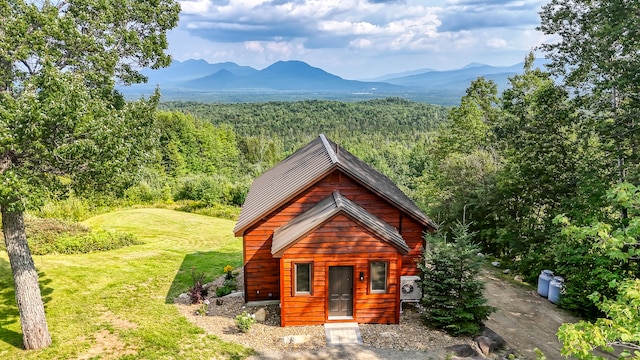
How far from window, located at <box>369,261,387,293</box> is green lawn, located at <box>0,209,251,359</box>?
4.55m

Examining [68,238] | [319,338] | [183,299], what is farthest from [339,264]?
[68,238]

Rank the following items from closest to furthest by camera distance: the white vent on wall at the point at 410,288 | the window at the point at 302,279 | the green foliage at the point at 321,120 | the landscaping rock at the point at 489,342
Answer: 1. the landscaping rock at the point at 489,342
2. the window at the point at 302,279
3. the white vent on wall at the point at 410,288
4. the green foliage at the point at 321,120

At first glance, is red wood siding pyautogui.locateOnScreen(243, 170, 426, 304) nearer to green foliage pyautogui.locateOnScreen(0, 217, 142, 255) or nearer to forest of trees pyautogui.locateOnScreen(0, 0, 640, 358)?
forest of trees pyautogui.locateOnScreen(0, 0, 640, 358)

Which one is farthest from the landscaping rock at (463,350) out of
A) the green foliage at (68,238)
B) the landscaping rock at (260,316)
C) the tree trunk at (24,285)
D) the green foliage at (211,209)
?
the green foliage at (211,209)

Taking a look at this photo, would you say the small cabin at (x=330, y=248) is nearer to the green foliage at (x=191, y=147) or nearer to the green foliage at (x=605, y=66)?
the green foliage at (x=605, y=66)

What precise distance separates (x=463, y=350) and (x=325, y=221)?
560 centimetres

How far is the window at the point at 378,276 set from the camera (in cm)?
1364

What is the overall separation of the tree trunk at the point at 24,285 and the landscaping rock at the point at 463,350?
11.8m

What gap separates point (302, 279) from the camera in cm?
1360

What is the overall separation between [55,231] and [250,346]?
51.8 feet

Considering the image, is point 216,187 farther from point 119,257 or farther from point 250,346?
point 250,346

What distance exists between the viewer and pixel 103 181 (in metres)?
10.9

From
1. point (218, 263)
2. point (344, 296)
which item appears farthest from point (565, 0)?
point (218, 263)

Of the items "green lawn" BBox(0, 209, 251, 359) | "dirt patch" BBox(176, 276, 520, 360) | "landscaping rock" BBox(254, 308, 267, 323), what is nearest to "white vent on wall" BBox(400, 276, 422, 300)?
"dirt patch" BBox(176, 276, 520, 360)
